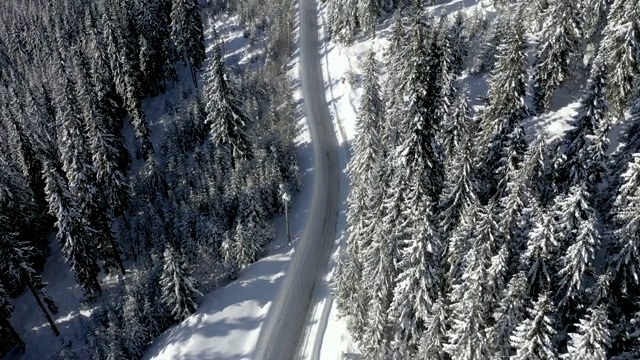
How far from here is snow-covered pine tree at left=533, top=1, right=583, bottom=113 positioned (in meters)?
43.0

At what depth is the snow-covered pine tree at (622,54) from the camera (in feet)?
125

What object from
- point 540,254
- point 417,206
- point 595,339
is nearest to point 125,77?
point 417,206

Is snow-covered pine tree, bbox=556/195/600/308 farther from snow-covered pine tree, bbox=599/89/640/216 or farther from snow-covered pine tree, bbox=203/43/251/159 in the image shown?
snow-covered pine tree, bbox=203/43/251/159

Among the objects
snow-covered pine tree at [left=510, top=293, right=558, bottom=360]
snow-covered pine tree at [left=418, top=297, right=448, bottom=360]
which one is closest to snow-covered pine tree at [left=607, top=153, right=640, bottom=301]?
snow-covered pine tree at [left=510, top=293, right=558, bottom=360]

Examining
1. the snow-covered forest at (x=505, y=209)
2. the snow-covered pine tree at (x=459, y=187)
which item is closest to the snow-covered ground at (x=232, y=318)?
the snow-covered forest at (x=505, y=209)

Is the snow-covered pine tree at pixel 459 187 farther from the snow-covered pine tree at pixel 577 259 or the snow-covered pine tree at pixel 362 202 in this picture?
the snow-covered pine tree at pixel 577 259

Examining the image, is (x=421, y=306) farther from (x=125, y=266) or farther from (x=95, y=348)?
(x=125, y=266)

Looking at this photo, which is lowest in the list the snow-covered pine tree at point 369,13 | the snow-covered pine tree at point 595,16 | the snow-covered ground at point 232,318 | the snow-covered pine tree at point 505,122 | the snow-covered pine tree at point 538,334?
the snow-covered ground at point 232,318

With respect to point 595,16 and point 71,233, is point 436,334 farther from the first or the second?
point 71,233

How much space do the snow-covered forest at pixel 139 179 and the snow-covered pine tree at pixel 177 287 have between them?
0.13 m

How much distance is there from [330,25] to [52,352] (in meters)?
63.0

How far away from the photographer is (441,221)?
1281 inches

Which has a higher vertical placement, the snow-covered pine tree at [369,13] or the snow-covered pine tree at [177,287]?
the snow-covered pine tree at [369,13]

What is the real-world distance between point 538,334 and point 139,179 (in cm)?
5528
